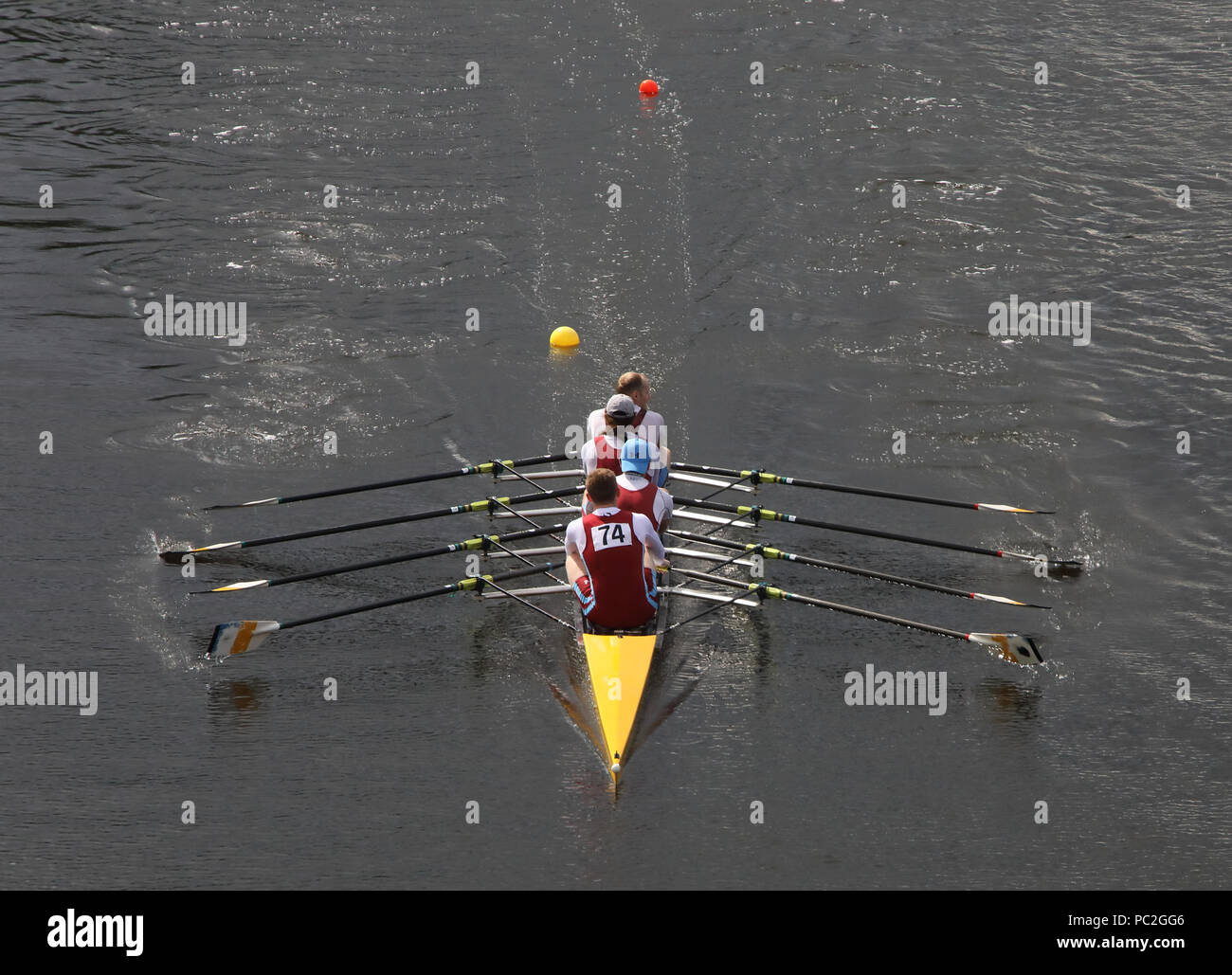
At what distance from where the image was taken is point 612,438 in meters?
13.1

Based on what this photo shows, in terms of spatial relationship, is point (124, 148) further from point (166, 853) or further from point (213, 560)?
point (166, 853)

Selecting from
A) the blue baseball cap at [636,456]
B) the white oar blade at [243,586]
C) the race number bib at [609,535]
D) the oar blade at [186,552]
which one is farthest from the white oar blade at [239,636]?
the blue baseball cap at [636,456]

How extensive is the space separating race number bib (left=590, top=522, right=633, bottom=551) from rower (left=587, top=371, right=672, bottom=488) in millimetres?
1774

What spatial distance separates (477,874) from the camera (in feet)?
32.6

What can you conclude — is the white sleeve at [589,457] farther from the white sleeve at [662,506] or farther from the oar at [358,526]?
the white sleeve at [662,506]

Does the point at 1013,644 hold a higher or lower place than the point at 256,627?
lower

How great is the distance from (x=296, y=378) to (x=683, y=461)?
546 cm

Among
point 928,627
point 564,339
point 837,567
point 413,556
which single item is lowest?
point 928,627

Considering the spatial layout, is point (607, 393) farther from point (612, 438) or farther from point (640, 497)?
point (640, 497)

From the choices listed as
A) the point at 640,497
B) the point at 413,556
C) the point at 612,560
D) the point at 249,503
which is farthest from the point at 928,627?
the point at 249,503

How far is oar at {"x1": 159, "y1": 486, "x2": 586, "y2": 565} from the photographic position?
44.2 ft

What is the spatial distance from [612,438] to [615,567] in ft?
6.27

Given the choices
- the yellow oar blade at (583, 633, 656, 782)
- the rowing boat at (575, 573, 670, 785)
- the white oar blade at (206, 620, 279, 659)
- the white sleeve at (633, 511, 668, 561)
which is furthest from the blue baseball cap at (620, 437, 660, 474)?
the white oar blade at (206, 620, 279, 659)

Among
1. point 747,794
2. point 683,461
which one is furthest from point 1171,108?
point 747,794
